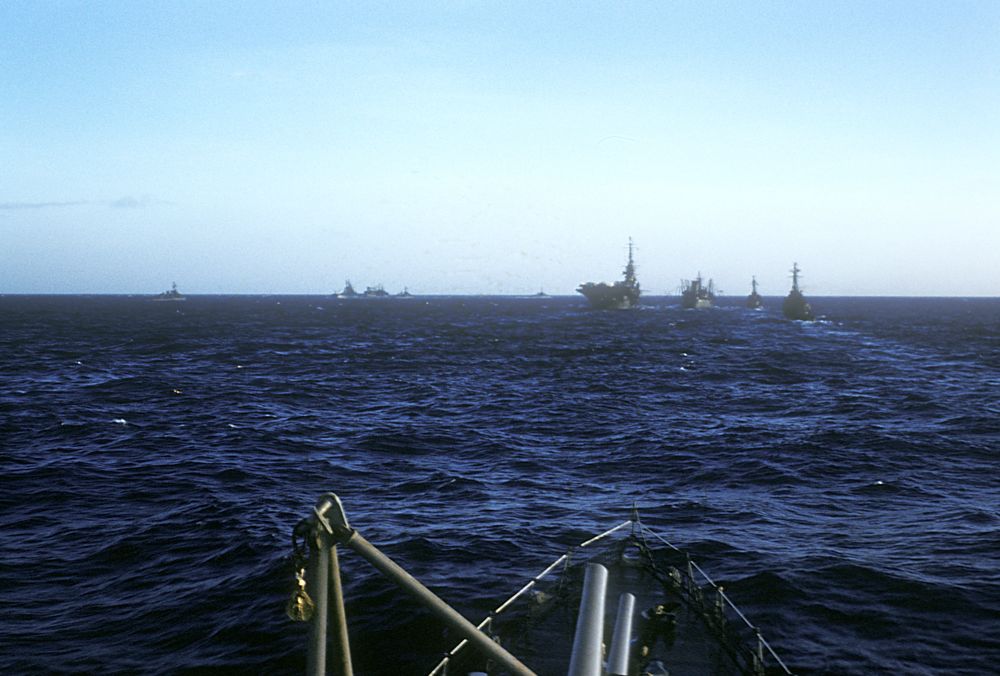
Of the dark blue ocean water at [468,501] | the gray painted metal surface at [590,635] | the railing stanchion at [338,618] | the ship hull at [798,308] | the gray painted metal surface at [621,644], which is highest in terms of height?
the ship hull at [798,308]

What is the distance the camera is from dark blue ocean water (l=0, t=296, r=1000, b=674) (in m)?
18.1

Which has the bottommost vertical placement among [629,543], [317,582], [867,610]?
[867,610]

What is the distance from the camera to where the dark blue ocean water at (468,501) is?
59.3ft

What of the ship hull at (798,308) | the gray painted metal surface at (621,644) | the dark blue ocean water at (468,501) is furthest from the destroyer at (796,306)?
the gray painted metal surface at (621,644)

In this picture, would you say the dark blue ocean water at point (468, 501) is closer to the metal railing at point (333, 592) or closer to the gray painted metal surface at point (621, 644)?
the gray painted metal surface at point (621, 644)

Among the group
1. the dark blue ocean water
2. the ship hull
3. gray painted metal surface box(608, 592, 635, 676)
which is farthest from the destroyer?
gray painted metal surface box(608, 592, 635, 676)

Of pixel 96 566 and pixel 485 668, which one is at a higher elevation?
pixel 485 668

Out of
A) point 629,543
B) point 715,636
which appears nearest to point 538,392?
point 629,543

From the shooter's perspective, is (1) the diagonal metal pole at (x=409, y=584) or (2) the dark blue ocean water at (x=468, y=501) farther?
(2) the dark blue ocean water at (x=468, y=501)

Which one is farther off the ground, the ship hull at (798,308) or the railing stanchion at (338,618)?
the ship hull at (798,308)

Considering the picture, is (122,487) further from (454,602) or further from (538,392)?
(538,392)

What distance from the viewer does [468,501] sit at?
95.0 feet

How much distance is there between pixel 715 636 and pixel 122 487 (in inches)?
1049

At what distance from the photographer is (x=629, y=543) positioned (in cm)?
2105
